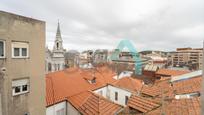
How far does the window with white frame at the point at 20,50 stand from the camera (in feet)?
27.6

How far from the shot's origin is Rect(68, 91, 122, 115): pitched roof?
1227 centimetres

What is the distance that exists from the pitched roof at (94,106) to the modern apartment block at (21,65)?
160 inches

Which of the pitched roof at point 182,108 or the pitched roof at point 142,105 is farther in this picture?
the pitched roof at point 142,105

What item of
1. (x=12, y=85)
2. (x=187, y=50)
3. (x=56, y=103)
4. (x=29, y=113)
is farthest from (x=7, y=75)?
(x=187, y=50)

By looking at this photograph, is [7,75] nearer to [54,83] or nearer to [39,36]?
[39,36]

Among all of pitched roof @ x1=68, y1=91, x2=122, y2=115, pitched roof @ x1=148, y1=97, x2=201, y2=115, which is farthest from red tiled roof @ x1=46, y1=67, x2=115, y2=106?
pitched roof @ x1=148, y1=97, x2=201, y2=115

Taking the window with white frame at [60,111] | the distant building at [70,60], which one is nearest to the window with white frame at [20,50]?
the window with white frame at [60,111]

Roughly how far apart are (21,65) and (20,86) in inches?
52.4

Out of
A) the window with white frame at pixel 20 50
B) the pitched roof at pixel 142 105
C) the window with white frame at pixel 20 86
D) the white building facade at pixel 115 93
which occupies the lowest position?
the white building facade at pixel 115 93

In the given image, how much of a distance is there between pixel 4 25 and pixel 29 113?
5774mm

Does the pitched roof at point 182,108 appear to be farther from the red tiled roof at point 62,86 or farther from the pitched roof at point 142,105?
the red tiled roof at point 62,86

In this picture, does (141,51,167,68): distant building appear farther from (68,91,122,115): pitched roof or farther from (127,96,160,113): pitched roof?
(127,96,160,113): pitched roof

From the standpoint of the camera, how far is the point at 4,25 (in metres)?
7.84

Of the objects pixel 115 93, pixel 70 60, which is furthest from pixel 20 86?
pixel 70 60
